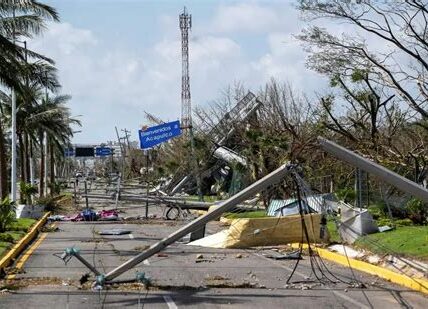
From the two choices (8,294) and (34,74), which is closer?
(8,294)

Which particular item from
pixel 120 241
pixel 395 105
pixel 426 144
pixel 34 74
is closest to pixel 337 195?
pixel 426 144

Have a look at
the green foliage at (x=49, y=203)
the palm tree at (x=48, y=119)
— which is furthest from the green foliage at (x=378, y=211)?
the palm tree at (x=48, y=119)

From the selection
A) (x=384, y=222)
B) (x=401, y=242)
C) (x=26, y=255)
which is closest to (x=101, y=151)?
(x=384, y=222)

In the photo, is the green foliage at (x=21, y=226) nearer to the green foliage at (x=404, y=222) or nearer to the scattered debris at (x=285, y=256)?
the scattered debris at (x=285, y=256)

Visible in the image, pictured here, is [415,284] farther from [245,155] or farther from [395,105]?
[245,155]

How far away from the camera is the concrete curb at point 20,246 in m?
13.7

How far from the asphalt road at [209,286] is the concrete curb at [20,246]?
42 cm

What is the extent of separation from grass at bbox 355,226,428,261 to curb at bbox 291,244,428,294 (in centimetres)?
66

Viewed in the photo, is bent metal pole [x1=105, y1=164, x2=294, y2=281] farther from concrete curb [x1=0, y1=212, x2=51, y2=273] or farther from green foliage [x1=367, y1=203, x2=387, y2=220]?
green foliage [x1=367, y1=203, x2=387, y2=220]

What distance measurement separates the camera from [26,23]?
86.5 feet

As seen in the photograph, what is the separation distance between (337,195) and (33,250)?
10.7 meters

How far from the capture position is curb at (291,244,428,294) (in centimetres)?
1133

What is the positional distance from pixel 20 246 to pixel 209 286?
7.65 meters

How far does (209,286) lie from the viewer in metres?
11.5
